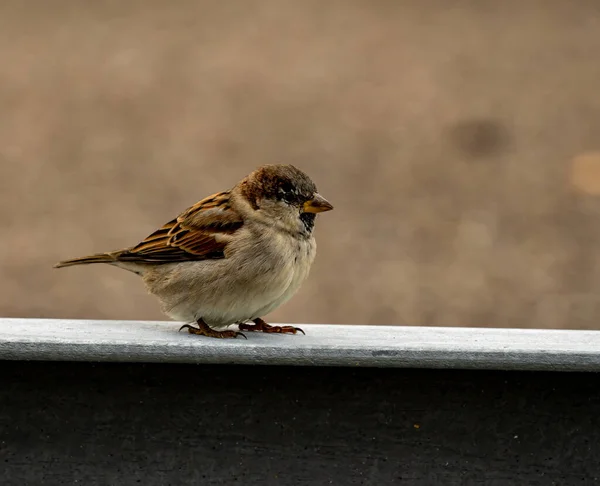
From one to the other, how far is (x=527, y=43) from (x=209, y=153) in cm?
428

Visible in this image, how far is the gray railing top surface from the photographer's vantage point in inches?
90.0

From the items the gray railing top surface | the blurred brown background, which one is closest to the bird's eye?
the gray railing top surface

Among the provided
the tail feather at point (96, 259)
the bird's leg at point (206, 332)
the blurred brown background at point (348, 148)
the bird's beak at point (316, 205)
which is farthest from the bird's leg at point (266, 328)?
the blurred brown background at point (348, 148)

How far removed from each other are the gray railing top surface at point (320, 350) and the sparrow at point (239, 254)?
0.55 metres

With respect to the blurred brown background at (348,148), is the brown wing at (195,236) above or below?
below

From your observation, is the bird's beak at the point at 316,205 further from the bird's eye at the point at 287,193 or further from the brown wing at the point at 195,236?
the brown wing at the point at 195,236

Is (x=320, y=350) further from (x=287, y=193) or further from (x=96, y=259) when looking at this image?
(x=96, y=259)

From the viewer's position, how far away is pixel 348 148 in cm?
1005

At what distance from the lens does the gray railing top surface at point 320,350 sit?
90.0 inches

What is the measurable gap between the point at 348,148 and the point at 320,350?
7798 millimetres

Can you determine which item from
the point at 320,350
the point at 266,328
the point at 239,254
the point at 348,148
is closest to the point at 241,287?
the point at 239,254

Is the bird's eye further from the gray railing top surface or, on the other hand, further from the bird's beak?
the gray railing top surface

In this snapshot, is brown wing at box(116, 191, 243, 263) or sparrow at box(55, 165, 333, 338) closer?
sparrow at box(55, 165, 333, 338)

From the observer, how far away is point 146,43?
12734 mm
